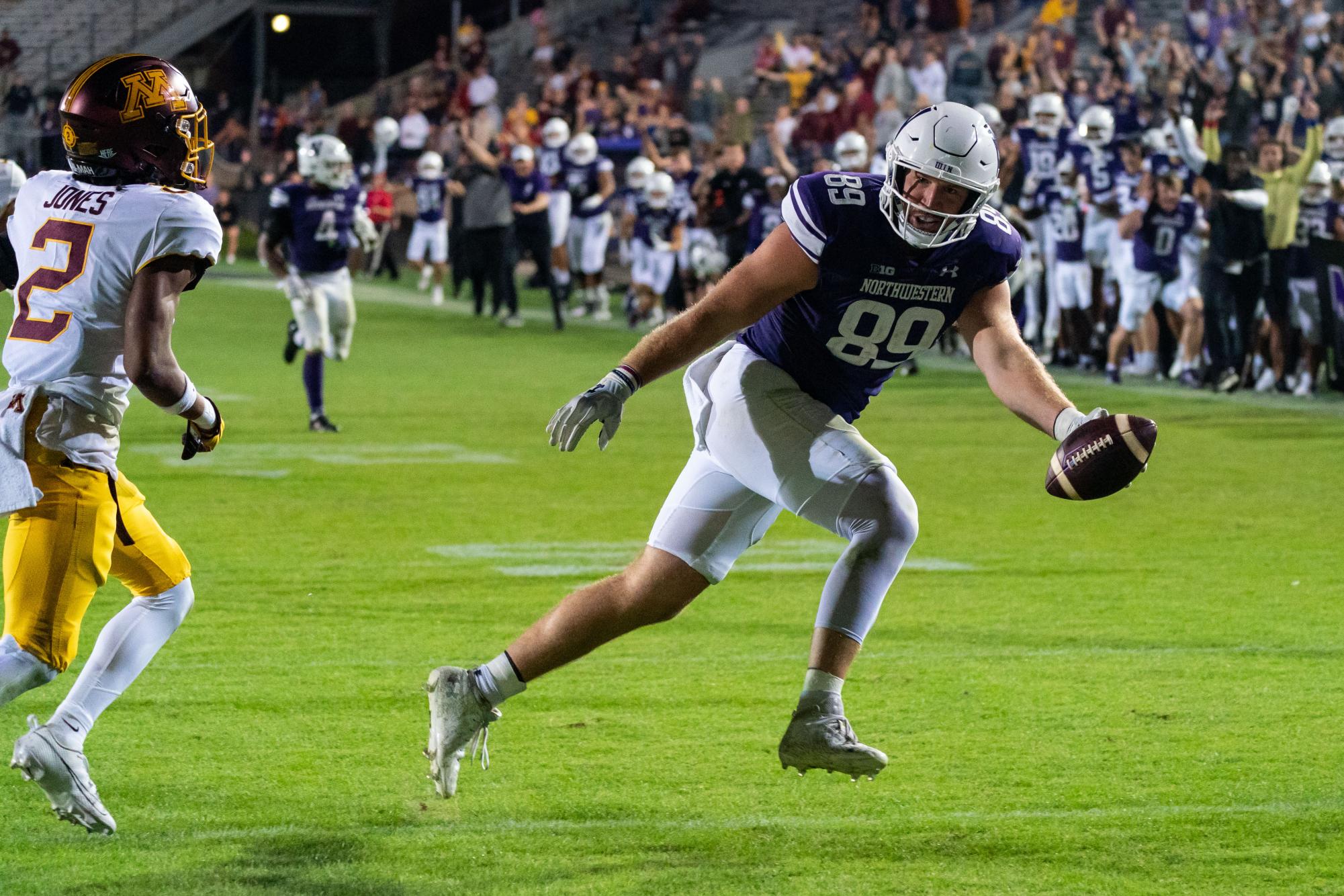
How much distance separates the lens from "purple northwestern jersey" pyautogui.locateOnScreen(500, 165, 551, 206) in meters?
22.0

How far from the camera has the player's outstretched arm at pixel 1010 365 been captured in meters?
4.76

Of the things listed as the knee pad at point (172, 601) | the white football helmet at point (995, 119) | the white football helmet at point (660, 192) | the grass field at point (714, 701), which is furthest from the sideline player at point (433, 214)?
the knee pad at point (172, 601)

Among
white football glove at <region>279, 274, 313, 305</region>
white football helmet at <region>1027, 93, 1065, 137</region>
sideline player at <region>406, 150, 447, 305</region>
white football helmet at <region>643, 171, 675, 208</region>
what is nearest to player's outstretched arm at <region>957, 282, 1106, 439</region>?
white football glove at <region>279, 274, 313, 305</region>

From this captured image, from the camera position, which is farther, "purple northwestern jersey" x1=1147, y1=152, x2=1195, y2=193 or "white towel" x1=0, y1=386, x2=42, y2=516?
"purple northwestern jersey" x1=1147, y1=152, x2=1195, y2=193

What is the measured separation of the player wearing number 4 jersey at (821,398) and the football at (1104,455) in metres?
0.10

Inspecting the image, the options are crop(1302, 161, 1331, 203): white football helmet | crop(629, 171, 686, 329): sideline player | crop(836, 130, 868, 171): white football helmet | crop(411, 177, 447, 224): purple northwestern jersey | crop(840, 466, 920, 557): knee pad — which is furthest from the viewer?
crop(411, 177, 447, 224): purple northwestern jersey

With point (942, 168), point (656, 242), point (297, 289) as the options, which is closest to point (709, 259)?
point (656, 242)

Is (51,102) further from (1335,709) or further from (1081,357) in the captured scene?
(1335,709)

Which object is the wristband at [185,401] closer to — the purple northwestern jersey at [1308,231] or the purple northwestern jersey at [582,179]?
the purple northwestern jersey at [1308,231]

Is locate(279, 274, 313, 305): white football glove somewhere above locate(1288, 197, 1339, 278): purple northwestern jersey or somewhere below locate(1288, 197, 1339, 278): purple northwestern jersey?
below

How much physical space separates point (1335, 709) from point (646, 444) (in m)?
6.99

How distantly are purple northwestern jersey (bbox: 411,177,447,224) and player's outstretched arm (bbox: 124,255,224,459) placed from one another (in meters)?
20.3

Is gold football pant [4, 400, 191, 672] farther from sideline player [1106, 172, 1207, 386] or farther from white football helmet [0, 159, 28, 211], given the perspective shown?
sideline player [1106, 172, 1207, 386]

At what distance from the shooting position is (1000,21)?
91.2 feet
